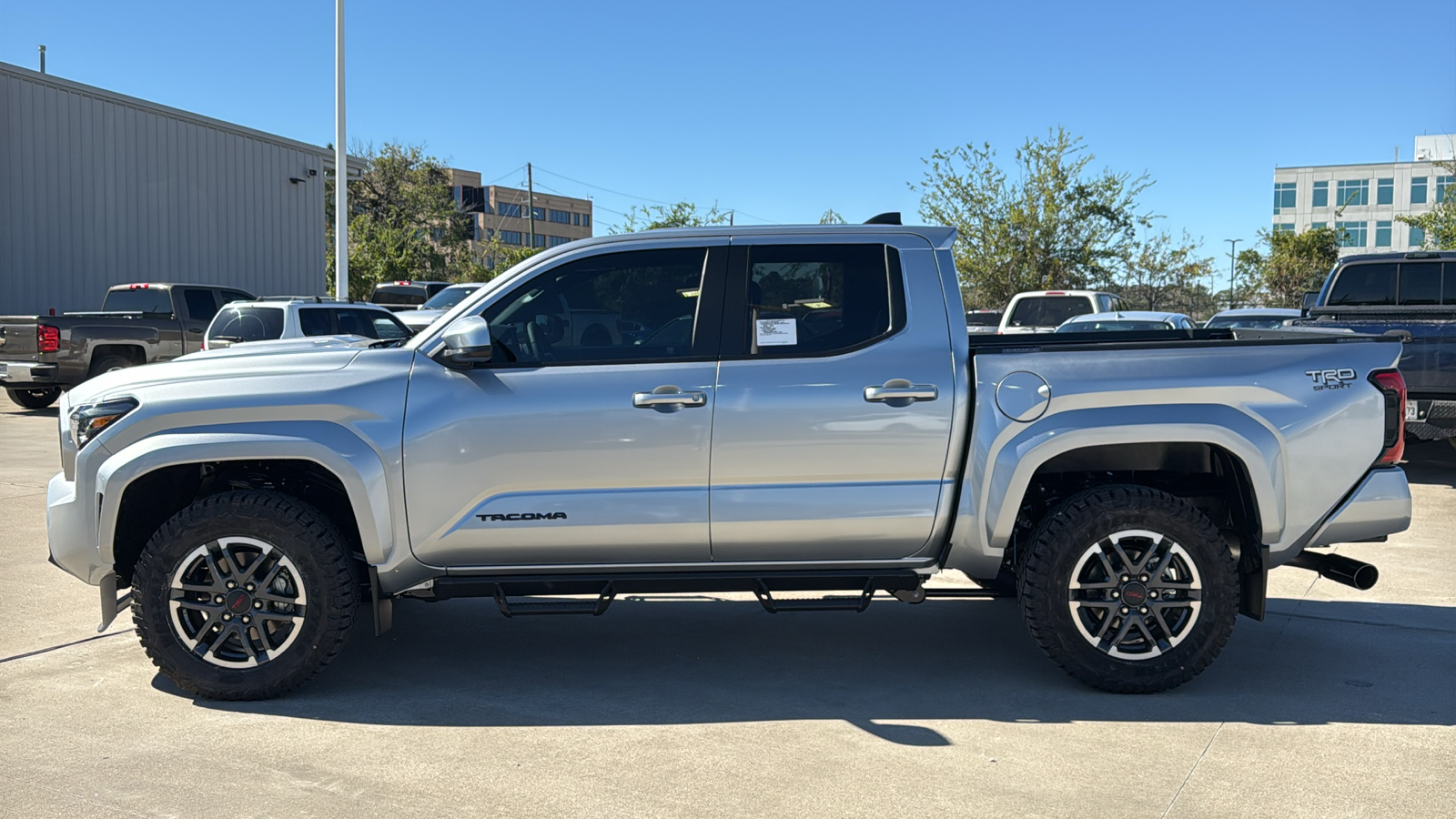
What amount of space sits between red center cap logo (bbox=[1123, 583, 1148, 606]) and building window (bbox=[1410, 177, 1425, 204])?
309ft

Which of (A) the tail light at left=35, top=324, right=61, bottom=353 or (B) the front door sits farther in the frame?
(A) the tail light at left=35, top=324, right=61, bottom=353

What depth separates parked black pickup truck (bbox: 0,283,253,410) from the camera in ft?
51.6

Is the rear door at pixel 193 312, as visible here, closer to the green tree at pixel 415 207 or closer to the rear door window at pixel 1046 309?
the rear door window at pixel 1046 309

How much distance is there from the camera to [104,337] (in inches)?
637

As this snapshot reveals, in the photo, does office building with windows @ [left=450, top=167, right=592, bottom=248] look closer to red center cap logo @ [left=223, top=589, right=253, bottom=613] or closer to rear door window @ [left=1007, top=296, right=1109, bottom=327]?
rear door window @ [left=1007, top=296, right=1109, bottom=327]

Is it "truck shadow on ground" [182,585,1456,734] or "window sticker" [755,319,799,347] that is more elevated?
"window sticker" [755,319,799,347]

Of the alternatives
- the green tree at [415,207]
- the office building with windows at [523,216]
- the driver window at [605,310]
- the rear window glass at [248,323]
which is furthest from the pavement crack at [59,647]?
the office building with windows at [523,216]

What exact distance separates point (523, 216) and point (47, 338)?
4939 inches

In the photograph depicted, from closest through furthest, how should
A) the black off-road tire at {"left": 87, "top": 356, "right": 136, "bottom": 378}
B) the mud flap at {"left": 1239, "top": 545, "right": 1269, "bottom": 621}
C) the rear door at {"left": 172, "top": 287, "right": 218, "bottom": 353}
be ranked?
the mud flap at {"left": 1239, "top": 545, "right": 1269, "bottom": 621}
the black off-road tire at {"left": 87, "top": 356, "right": 136, "bottom": 378}
the rear door at {"left": 172, "top": 287, "right": 218, "bottom": 353}

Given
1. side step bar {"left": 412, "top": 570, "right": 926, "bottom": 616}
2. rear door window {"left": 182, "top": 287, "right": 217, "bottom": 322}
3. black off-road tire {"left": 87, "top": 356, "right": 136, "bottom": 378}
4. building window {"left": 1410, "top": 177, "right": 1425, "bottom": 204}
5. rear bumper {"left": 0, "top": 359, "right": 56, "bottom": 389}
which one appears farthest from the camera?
building window {"left": 1410, "top": 177, "right": 1425, "bottom": 204}

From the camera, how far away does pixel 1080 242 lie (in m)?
37.7

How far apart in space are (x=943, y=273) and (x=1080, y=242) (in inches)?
1351

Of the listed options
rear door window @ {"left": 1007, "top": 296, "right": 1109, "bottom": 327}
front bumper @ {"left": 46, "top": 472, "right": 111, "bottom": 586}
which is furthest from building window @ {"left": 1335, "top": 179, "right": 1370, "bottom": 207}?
front bumper @ {"left": 46, "top": 472, "right": 111, "bottom": 586}

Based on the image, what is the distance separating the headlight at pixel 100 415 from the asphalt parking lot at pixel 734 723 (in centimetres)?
107
